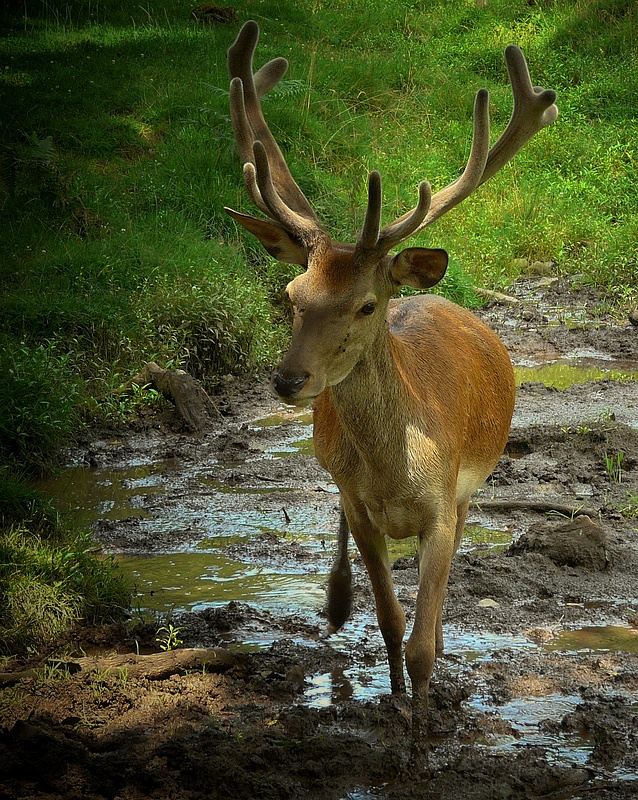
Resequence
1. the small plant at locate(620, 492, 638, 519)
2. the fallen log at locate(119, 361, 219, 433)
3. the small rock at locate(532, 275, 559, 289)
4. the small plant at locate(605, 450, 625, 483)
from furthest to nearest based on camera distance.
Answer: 1. the small rock at locate(532, 275, 559, 289)
2. the fallen log at locate(119, 361, 219, 433)
3. the small plant at locate(605, 450, 625, 483)
4. the small plant at locate(620, 492, 638, 519)

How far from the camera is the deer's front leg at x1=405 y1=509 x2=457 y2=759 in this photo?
165 inches

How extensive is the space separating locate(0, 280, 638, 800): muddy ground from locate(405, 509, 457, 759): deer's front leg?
9cm

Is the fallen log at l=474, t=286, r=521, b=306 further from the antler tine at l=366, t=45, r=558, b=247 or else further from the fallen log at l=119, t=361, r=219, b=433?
the antler tine at l=366, t=45, r=558, b=247

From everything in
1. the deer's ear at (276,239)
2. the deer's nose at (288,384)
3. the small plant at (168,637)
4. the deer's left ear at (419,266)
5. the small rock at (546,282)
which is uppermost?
the deer's ear at (276,239)

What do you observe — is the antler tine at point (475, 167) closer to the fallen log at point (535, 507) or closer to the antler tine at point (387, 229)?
the antler tine at point (387, 229)

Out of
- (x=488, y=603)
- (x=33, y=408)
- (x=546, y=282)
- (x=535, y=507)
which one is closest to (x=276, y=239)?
(x=488, y=603)

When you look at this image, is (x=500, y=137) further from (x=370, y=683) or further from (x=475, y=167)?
(x=370, y=683)

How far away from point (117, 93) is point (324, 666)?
1114 cm

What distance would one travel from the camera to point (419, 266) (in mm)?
4223

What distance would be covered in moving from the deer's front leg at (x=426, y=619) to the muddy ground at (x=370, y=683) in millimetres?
88

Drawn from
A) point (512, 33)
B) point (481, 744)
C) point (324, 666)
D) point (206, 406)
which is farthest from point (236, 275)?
point (512, 33)

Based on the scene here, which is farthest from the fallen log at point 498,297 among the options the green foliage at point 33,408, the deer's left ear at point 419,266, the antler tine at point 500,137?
the deer's left ear at point 419,266

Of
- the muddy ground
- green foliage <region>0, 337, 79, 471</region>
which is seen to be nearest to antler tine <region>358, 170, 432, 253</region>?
the muddy ground

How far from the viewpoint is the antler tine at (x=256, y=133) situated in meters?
4.34
